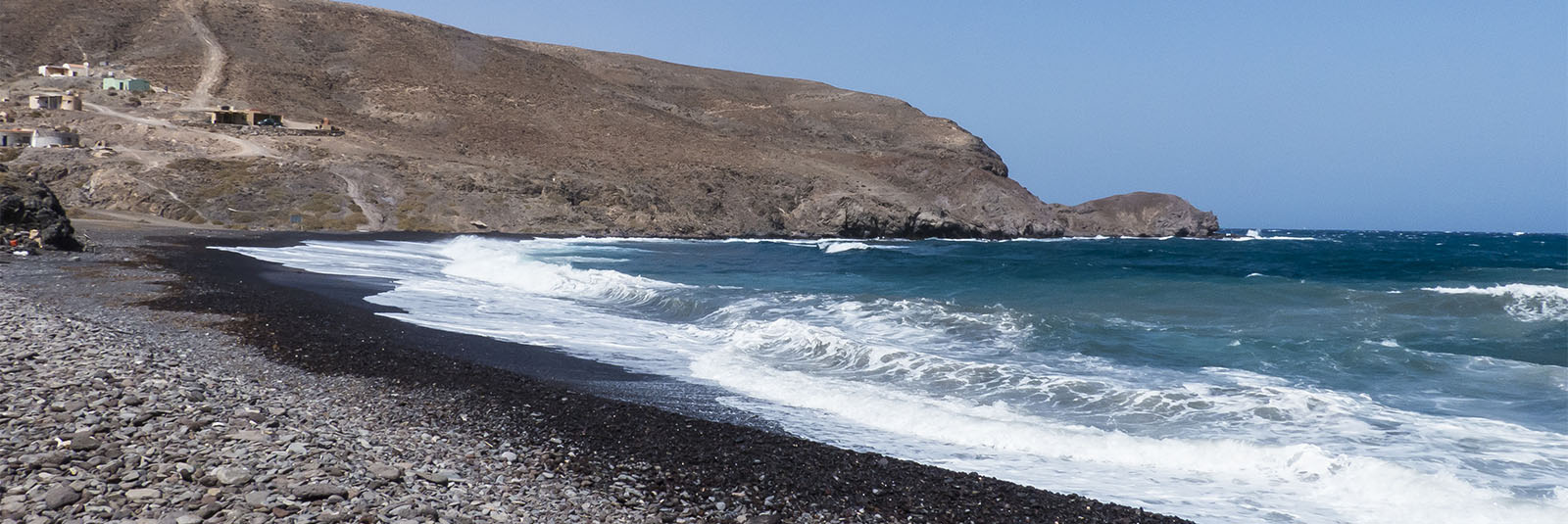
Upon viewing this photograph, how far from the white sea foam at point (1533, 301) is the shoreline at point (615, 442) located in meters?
16.3

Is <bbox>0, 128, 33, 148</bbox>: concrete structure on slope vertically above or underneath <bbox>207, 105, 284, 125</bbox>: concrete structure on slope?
underneath

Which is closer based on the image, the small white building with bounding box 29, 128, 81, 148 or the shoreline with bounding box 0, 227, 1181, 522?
the shoreline with bounding box 0, 227, 1181, 522

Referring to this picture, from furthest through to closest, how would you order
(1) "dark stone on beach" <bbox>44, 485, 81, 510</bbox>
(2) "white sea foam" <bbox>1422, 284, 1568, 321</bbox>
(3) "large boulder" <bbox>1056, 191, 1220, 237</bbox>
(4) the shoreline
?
1. (3) "large boulder" <bbox>1056, 191, 1220, 237</bbox>
2. (2) "white sea foam" <bbox>1422, 284, 1568, 321</bbox>
3. (4) the shoreline
4. (1) "dark stone on beach" <bbox>44, 485, 81, 510</bbox>

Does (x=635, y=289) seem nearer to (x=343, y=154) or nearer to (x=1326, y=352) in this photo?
(x=1326, y=352)

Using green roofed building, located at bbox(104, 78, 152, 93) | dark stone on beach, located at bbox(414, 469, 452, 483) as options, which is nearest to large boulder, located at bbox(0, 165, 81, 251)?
dark stone on beach, located at bbox(414, 469, 452, 483)

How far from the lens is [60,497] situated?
14.5ft

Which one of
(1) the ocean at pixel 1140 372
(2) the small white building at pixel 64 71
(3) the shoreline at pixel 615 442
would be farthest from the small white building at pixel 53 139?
(3) the shoreline at pixel 615 442

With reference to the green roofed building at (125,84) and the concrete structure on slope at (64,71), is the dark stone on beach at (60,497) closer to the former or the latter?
the green roofed building at (125,84)

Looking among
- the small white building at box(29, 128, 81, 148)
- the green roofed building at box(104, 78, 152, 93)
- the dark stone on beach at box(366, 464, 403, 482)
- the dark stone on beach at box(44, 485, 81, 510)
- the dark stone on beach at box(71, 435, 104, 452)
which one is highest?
the green roofed building at box(104, 78, 152, 93)

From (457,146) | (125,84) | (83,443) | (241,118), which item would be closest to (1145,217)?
(457,146)

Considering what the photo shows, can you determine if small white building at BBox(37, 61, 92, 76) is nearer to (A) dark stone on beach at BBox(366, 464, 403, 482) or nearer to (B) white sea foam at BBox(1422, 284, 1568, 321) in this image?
(A) dark stone on beach at BBox(366, 464, 403, 482)

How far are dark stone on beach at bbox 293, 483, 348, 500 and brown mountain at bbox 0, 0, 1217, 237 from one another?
4945 cm

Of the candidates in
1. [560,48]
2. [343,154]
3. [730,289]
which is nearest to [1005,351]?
[730,289]

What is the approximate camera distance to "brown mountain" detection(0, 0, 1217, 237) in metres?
52.7
